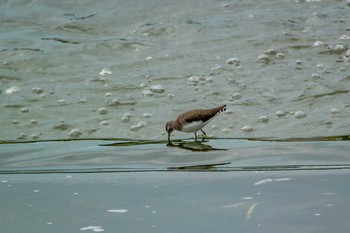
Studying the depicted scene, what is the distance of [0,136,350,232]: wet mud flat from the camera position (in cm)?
485

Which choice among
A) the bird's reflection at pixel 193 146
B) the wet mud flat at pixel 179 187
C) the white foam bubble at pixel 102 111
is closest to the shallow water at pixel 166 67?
the white foam bubble at pixel 102 111

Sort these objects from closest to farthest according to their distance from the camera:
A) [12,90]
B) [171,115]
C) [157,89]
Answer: [171,115]
[157,89]
[12,90]

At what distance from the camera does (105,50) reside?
13.0 m

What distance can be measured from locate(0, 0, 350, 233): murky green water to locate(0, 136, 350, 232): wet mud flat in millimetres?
13

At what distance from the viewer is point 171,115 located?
9.51m

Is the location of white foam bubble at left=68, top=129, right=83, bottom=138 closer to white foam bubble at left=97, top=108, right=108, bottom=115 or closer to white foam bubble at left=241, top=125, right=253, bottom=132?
white foam bubble at left=97, top=108, right=108, bottom=115

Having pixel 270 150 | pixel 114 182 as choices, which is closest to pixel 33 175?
pixel 114 182

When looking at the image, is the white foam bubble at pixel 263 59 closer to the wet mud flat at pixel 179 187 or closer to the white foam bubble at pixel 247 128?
the white foam bubble at pixel 247 128

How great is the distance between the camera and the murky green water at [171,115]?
5152mm

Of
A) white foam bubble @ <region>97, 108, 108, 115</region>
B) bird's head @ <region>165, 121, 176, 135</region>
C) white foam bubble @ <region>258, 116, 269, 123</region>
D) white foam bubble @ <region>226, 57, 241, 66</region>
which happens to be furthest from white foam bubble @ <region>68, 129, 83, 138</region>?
white foam bubble @ <region>226, 57, 241, 66</region>

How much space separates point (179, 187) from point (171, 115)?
3788mm

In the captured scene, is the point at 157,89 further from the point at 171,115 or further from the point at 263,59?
the point at 263,59

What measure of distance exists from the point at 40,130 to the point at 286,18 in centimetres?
600

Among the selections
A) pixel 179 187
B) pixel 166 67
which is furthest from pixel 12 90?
pixel 179 187
